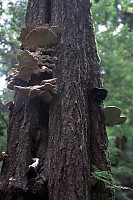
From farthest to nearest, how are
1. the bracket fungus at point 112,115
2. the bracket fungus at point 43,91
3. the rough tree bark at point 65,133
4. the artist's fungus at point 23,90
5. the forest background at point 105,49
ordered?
the forest background at point 105,49 < the bracket fungus at point 112,115 < the artist's fungus at point 23,90 < the bracket fungus at point 43,91 < the rough tree bark at point 65,133

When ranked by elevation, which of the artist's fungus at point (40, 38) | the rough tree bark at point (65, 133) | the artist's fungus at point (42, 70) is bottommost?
the rough tree bark at point (65, 133)

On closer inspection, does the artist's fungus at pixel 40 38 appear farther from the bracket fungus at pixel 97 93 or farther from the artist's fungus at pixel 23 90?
the bracket fungus at pixel 97 93

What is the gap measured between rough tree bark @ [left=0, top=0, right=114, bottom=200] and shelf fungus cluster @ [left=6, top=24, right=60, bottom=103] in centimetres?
12

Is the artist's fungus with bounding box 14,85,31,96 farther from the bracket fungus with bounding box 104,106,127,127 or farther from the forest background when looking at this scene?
the forest background

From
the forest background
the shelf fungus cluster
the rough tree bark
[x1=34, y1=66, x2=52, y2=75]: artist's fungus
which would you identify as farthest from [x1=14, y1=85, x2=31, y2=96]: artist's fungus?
the forest background

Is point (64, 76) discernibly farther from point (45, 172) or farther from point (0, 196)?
point (0, 196)

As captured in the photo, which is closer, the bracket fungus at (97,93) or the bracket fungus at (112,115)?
the bracket fungus at (97,93)

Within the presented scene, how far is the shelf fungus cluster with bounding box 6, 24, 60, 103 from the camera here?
8.60ft

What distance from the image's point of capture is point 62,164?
6.63ft

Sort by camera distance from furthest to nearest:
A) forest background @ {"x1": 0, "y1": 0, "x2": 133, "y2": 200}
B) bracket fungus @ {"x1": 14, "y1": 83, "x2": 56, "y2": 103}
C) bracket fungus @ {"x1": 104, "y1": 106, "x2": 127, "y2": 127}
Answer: forest background @ {"x1": 0, "y1": 0, "x2": 133, "y2": 200} < bracket fungus @ {"x1": 104, "y1": 106, "x2": 127, "y2": 127} < bracket fungus @ {"x1": 14, "y1": 83, "x2": 56, "y2": 103}

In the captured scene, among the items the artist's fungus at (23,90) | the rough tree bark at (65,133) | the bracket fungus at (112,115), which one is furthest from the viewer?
the bracket fungus at (112,115)

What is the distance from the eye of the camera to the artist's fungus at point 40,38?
3.03 metres

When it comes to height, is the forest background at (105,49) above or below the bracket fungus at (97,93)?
above

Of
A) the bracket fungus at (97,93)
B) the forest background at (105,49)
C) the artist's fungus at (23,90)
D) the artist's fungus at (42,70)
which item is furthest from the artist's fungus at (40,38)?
the forest background at (105,49)
